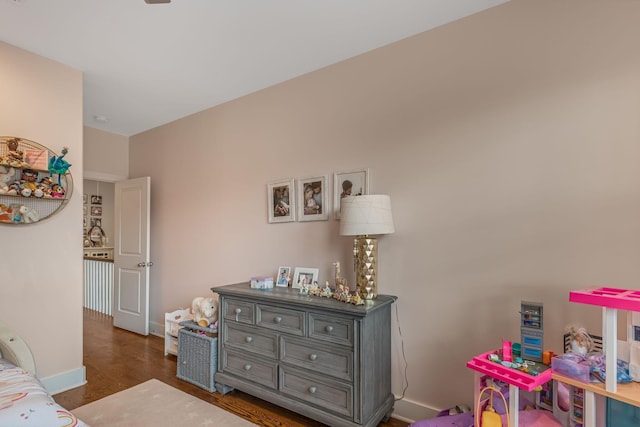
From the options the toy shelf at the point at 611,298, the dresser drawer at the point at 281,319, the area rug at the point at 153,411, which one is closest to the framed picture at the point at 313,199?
the dresser drawer at the point at 281,319

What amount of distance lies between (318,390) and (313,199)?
57.4 inches

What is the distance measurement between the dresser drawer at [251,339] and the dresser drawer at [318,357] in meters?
0.10

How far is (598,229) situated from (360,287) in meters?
1.38

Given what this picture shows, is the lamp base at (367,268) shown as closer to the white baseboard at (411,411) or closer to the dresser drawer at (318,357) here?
the dresser drawer at (318,357)

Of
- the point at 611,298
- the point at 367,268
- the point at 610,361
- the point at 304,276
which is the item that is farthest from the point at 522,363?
the point at 304,276

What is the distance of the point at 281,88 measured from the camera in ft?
10.1

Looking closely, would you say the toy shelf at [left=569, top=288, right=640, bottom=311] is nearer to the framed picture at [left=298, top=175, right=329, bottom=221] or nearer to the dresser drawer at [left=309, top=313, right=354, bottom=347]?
the dresser drawer at [left=309, top=313, right=354, bottom=347]

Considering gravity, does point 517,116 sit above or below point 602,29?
below

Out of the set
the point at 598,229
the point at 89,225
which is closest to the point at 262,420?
the point at 598,229

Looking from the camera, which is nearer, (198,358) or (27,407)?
(27,407)

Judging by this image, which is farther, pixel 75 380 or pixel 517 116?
pixel 75 380

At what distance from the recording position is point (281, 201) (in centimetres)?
300

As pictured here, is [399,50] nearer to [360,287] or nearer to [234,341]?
[360,287]

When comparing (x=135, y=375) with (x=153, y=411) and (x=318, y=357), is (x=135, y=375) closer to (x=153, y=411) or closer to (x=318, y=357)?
(x=153, y=411)
